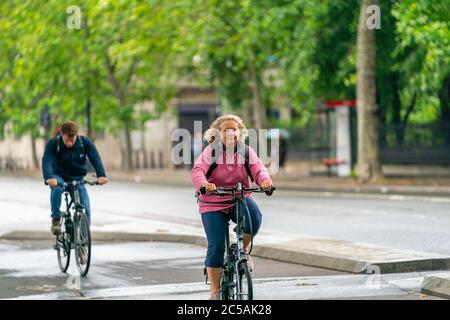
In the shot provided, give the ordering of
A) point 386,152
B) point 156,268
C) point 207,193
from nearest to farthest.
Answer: point 207,193 → point 156,268 → point 386,152

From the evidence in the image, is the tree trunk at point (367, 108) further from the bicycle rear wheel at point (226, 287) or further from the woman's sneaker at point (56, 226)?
the bicycle rear wheel at point (226, 287)

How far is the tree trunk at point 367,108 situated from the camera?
104 feet

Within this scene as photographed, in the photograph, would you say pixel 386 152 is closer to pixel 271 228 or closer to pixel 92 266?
pixel 271 228

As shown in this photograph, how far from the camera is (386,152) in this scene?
1406 inches

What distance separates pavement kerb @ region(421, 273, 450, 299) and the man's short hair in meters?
4.34

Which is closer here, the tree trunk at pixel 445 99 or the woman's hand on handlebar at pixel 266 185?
the woman's hand on handlebar at pixel 266 185

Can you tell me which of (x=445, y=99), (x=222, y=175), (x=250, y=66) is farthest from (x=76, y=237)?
(x=445, y=99)

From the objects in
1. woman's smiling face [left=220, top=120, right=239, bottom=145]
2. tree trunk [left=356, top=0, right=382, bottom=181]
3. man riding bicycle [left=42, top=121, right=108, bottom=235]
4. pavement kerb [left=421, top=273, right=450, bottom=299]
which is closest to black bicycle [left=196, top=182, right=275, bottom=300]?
woman's smiling face [left=220, top=120, right=239, bottom=145]

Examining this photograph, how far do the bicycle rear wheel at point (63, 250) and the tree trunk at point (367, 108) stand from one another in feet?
62.2

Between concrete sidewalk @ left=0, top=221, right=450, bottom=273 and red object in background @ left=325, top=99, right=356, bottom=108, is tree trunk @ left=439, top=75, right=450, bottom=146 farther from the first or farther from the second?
concrete sidewalk @ left=0, top=221, right=450, bottom=273

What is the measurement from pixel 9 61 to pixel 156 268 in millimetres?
29003

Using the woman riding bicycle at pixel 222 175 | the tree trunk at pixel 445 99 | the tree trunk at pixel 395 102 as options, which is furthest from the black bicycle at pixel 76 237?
the tree trunk at pixel 445 99

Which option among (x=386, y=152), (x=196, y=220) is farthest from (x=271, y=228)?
(x=386, y=152)

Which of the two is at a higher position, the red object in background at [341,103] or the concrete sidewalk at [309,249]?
the red object in background at [341,103]
